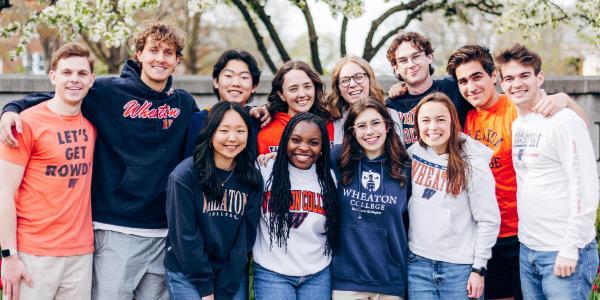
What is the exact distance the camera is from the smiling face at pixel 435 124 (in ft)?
12.6

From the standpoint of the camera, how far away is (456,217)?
12.4 feet

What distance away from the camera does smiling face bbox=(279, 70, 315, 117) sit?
4316 mm

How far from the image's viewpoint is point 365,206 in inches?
148

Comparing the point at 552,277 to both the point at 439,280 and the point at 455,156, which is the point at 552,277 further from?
the point at 455,156

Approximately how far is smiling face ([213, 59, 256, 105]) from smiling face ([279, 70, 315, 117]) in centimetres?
28

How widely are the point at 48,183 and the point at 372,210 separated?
201 cm

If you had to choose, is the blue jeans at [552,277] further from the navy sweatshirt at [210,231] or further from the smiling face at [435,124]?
the navy sweatshirt at [210,231]

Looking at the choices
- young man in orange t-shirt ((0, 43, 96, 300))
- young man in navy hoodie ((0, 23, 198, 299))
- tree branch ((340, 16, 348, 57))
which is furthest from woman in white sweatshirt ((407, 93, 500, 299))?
tree branch ((340, 16, 348, 57))

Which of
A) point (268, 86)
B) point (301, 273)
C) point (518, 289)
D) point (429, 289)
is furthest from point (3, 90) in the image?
point (518, 289)

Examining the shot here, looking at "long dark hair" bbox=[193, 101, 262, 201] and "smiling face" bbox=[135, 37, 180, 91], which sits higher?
"smiling face" bbox=[135, 37, 180, 91]

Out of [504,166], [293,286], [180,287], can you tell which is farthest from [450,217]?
[180,287]

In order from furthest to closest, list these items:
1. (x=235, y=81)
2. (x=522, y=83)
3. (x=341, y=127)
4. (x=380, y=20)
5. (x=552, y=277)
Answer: (x=380, y=20) → (x=341, y=127) → (x=235, y=81) → (x=522, y=83) → (x=552, y=277)

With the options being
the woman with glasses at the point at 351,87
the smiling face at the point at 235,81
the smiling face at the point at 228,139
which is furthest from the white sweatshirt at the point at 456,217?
the smiling face at the point at 235,81

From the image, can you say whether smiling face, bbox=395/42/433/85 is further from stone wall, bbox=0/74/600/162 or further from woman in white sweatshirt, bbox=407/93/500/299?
stone wall, bbox=0/74/600/162
